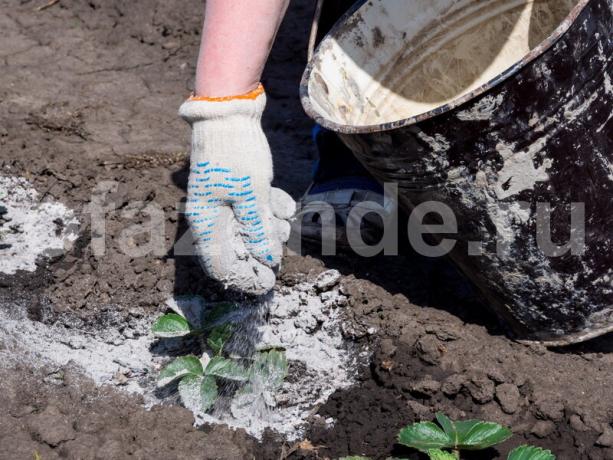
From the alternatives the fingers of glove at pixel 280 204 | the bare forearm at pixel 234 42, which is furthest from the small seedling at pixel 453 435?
the bare forearm at pixel 234 42

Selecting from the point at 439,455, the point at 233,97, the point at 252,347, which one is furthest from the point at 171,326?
the point at 439,455

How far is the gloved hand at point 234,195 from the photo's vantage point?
203 centimetres

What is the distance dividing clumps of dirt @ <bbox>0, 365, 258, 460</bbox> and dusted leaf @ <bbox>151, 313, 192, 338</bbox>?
19cm

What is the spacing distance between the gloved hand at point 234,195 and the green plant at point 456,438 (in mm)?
523

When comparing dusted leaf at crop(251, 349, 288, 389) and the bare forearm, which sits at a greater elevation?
the bare forearm

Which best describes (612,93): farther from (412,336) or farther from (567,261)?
(412,336)

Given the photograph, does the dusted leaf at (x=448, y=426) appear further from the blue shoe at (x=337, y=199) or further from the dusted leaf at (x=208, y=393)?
the blue shoe at (x=337, y=199)

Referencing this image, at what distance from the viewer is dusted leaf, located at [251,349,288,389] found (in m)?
2.36

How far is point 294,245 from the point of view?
2.76 metres

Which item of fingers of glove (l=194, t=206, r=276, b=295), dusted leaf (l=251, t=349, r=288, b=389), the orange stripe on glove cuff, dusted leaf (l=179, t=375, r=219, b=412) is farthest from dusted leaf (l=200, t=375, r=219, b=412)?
the orange stripe on glove cuff

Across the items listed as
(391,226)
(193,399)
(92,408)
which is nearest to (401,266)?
(391,226)

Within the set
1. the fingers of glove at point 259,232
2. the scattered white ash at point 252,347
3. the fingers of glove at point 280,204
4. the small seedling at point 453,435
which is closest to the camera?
the small seedling at point 453,435

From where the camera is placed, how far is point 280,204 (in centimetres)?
222

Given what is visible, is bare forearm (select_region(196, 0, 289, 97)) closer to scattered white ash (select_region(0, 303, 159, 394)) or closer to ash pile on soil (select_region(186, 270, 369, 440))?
ash pile on soil (select_region(186, 270, 369, 440))
